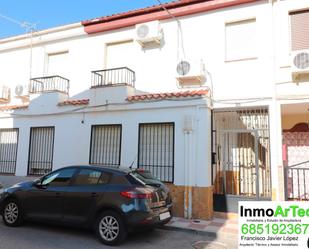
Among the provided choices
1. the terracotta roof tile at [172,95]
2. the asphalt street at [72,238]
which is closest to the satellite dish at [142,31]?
the terracotta roof tile at [172,95]

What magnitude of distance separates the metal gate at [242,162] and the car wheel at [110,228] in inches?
154

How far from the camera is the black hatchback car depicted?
6125 millimetres

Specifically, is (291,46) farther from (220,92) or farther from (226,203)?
(226,203)

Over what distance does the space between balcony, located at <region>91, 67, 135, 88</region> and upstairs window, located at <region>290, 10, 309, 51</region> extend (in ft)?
17.4

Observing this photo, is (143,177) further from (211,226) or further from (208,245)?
(211,226)

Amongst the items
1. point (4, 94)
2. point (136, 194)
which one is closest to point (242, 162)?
point (136, 194)

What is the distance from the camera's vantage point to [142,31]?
10.5 metres

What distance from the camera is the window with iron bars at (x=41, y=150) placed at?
37.3 feet

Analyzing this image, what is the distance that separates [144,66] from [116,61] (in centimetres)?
128

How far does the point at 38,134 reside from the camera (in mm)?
11719

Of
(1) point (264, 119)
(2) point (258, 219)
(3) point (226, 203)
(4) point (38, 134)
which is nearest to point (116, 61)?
(4) point (38, 134)

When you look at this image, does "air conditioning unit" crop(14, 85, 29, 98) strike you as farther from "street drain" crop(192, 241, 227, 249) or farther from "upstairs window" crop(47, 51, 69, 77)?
"street drain" crop(192, 241, 227, 249)

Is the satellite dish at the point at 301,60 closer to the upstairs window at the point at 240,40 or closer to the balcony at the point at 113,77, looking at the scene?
the upstairs window at the point at 240,40

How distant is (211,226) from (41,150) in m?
7.06
